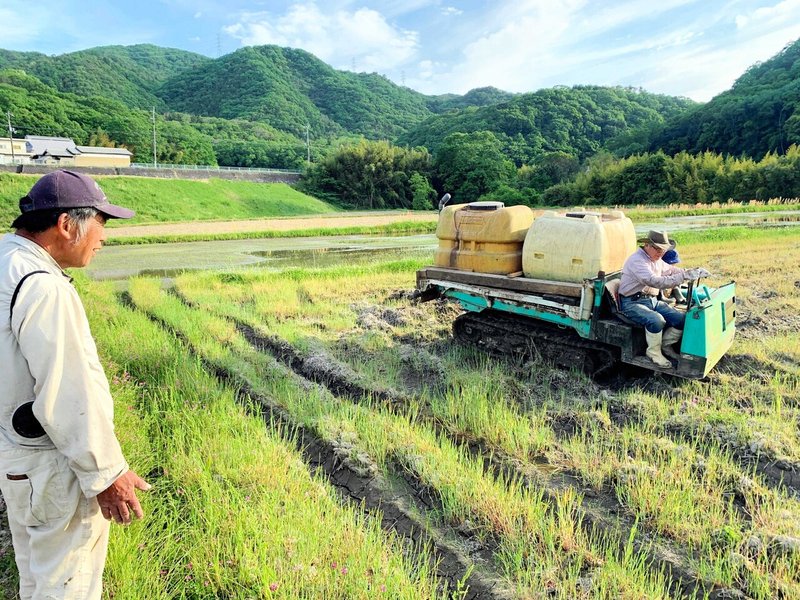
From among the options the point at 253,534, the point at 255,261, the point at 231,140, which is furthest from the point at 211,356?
the point at 231,140

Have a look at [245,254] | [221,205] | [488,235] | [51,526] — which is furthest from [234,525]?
[221,205]

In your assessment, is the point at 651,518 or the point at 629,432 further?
the point at 629,432

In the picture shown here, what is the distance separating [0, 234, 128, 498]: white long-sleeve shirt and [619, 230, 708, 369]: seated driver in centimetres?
458

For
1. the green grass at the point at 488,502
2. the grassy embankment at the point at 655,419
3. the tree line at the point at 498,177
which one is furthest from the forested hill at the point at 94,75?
the green grass at the point at 488,502

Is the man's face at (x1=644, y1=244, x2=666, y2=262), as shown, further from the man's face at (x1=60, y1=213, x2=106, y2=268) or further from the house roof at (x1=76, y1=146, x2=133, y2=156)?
the house roof at (x1=76, y1=146, x2=133, y2=156)

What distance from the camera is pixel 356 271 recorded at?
1327cm

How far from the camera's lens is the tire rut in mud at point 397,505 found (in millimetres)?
2621

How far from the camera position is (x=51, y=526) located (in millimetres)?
1737

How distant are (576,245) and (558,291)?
517mm

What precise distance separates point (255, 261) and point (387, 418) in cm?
1362

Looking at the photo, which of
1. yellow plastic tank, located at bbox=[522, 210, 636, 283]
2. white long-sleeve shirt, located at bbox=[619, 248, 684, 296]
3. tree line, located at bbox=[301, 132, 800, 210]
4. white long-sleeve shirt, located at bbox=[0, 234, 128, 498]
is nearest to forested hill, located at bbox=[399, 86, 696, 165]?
tree line, located at bbox=[301, 132, 800, 210]

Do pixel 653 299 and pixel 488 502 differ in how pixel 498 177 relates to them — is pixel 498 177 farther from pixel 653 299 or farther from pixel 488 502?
pixel 488 502

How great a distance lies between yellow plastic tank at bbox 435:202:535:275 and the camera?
228 inches

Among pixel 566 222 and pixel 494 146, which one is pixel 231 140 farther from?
pixel 566 222
